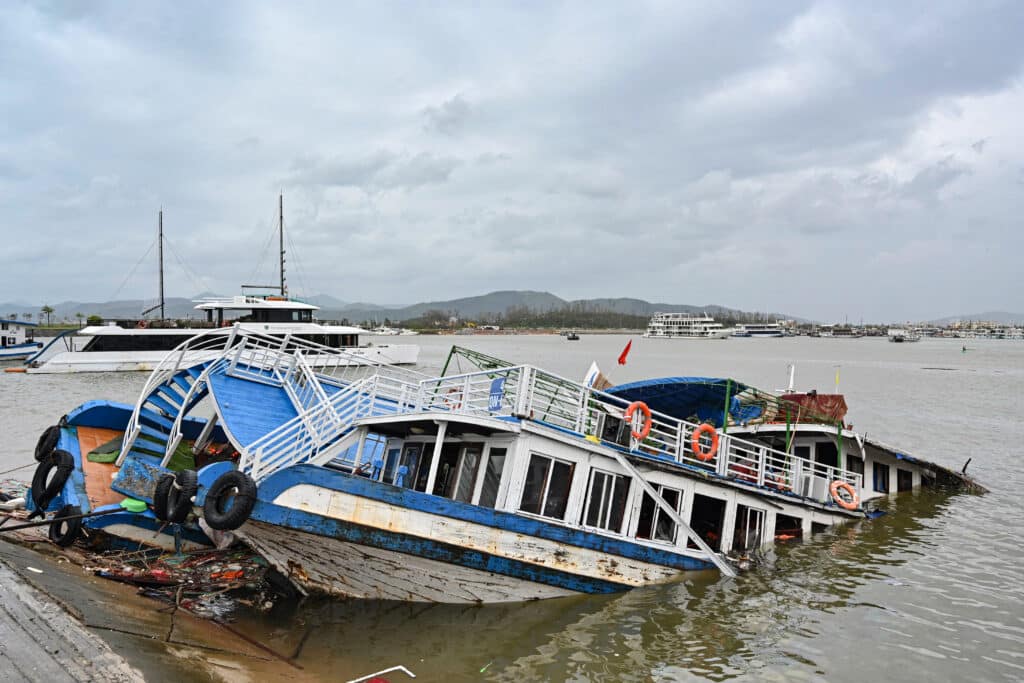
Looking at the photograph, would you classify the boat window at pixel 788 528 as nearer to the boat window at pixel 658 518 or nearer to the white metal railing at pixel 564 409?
the white metal railing at pixel 564 409

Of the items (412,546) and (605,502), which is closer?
(412,546)

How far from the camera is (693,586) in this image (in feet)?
39.3

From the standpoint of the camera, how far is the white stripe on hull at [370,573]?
9734 mm

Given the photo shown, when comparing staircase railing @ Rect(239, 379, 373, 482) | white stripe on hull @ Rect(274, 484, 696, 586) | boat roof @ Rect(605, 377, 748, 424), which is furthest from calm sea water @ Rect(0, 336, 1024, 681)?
boat roof @ Rect(605, 377, 748, 424)

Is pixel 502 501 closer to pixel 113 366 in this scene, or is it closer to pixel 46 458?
pixel 46 458

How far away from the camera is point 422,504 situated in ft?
32.2

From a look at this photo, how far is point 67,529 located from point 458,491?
7086 millimetres

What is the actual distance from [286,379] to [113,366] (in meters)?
42.4

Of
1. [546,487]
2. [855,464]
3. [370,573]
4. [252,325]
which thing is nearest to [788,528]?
[855,464]

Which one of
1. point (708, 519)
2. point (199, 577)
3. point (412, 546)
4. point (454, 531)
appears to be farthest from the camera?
point (708, 519)

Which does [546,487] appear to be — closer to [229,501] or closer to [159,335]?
[229,501]

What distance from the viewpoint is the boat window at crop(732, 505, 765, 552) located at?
13602mm

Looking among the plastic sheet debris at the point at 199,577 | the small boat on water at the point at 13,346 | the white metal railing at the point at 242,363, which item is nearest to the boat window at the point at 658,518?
the white metal railing at the point at 242,363

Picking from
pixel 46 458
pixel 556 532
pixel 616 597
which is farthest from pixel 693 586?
pixel 46 458
